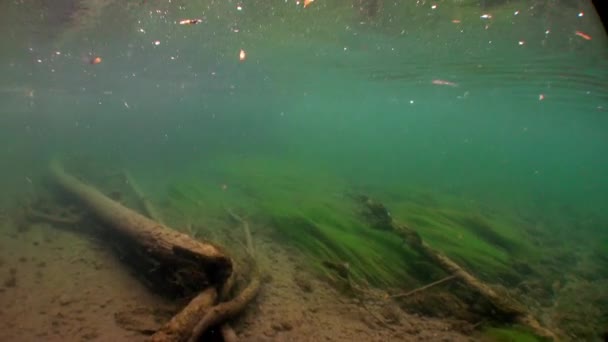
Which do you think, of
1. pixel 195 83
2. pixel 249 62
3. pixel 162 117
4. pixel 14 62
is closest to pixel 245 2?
pixel 249 62

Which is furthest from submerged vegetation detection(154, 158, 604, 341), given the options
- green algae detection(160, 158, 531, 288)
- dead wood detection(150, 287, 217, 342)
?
dead wood detection(150, 287, 217, 342)

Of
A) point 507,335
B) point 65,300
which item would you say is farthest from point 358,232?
point 65,300

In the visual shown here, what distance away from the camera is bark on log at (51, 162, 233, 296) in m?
4.93

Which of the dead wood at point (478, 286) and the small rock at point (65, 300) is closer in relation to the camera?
the dead wood at point (478, 286)

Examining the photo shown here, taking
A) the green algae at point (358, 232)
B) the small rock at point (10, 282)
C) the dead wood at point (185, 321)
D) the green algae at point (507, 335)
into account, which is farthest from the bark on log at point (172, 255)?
the green algae at point (507, 335)

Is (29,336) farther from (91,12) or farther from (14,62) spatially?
(14,62)

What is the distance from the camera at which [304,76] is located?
33.4 m

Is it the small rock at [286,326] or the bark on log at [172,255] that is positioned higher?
the bark on log at [172,255]

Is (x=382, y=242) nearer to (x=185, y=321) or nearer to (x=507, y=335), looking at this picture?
(x=507, y=335)

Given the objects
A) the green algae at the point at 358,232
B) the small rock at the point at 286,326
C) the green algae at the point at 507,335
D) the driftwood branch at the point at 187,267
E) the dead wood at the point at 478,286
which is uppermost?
the driftwood branch at the point at 187,267

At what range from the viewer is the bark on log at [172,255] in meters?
4.93

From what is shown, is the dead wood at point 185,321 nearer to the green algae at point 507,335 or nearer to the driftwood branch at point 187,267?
the driftwood branch at point 187,267

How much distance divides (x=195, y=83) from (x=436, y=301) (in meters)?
39.4

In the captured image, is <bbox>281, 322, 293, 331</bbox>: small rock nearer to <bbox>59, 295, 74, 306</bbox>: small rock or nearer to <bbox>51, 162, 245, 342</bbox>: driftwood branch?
<bbox>51, 162, 245, 342</bbox>: driftwood branch
